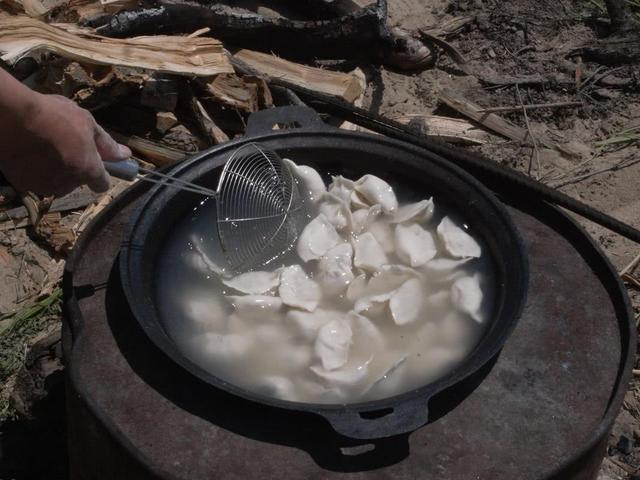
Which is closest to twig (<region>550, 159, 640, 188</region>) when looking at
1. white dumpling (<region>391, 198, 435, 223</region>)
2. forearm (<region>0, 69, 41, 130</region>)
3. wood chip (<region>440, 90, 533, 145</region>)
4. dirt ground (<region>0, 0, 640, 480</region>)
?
dirt ground (<region>0, 0, 640, 480</region>)

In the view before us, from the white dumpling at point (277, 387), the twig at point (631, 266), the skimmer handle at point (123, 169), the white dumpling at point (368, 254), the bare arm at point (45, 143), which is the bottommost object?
the twig at point (631, 266)

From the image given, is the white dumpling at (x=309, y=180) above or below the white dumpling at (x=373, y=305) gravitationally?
above

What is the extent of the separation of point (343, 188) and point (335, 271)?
0.32 meters

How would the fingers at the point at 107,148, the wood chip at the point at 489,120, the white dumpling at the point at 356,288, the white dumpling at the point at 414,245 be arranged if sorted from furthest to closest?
the wood chip at the point at 489,120, the white dumpling at the point at 414,245, the white dumpling at the point at 356,288, the fingers at the point at 107,148

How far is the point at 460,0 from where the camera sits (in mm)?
4582

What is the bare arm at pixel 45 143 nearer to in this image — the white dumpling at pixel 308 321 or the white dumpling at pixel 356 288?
the white dumpling at pixel 308 321

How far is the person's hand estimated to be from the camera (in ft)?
5.49

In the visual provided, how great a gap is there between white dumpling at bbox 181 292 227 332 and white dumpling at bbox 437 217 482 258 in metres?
0.66

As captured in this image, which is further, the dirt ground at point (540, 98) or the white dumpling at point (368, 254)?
the dirt ground at point (540, 98)

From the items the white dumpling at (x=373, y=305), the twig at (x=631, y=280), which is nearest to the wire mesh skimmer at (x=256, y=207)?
the white dumpling at (x=373, y=305)

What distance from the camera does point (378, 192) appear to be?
2.39 m

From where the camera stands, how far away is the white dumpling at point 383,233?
2.42 meters

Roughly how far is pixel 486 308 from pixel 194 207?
913 mm

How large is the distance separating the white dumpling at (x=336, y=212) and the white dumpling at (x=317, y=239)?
3 centimetres
